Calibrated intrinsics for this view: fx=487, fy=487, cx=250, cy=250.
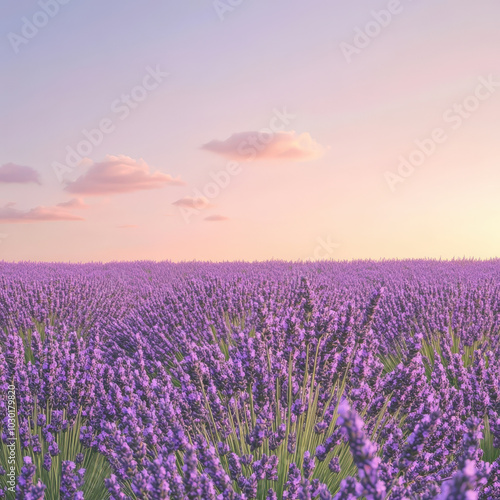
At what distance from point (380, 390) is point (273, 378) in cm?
56

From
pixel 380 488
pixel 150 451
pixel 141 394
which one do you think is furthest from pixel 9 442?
pixel 380 488

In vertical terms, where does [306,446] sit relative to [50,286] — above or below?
below

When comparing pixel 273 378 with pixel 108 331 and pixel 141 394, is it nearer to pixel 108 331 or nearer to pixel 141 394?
pixel 141 394

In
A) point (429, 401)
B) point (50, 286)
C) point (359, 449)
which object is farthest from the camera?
point (50, 286)

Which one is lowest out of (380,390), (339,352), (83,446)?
(83,446)

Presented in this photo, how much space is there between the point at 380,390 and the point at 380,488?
165cm

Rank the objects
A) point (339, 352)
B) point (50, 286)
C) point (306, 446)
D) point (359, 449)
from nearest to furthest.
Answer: point (359, 449), point (306, 446), point (339, 352), point (50, 286)

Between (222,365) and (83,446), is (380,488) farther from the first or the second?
(83,446)

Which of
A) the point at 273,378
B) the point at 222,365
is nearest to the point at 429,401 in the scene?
the point at 273,378

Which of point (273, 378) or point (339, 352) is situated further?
point (339, 352)

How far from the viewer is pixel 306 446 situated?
2.10m

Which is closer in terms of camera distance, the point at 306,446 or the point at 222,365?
the point at 306,446

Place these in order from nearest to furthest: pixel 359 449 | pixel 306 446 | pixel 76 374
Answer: pixel 359 449
pixel 306 446
pixel 76 374

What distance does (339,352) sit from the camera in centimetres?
252
